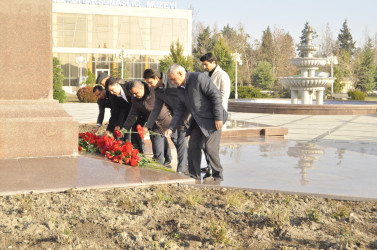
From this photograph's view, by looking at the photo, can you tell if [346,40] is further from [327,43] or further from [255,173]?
[255,173]

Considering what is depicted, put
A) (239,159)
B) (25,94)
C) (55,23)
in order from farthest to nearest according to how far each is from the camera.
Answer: (55,23)
(239,159)
(25,94)

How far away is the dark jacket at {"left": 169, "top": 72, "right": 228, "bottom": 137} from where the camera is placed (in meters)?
5.48

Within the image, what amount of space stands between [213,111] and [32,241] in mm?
2633

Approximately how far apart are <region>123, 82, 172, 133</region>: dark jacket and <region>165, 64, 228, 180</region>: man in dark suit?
76 cm

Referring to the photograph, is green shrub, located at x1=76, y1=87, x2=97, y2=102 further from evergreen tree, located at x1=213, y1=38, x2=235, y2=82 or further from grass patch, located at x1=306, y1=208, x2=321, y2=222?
grass patch, located at x1=306, y1=208, x2=321, y2=222

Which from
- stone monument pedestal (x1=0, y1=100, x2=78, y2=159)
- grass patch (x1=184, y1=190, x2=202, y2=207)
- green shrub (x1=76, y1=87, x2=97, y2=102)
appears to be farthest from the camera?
green shrub (x1=76, y1=87, x2=97, y2=102)

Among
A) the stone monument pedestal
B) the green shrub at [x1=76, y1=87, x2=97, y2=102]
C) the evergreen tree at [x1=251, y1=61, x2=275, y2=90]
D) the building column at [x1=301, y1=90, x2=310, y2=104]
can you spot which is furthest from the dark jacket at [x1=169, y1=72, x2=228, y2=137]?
the evergreen tree at [x1=251, y1=61, x2=275, y2=90]

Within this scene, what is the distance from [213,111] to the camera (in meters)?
5.52

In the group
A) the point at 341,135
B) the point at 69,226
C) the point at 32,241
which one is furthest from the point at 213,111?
the point at 341,135

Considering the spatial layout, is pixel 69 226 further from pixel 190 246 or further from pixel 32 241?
pixel 190 246

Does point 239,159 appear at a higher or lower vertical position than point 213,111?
lower

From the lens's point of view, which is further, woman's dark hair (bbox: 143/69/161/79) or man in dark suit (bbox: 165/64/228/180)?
woman's dark hair (bbox: 143/69/161/79)

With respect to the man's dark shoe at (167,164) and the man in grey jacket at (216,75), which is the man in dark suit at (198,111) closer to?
the man's dark shoe at (167,164)

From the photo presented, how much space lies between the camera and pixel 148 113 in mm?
6898
